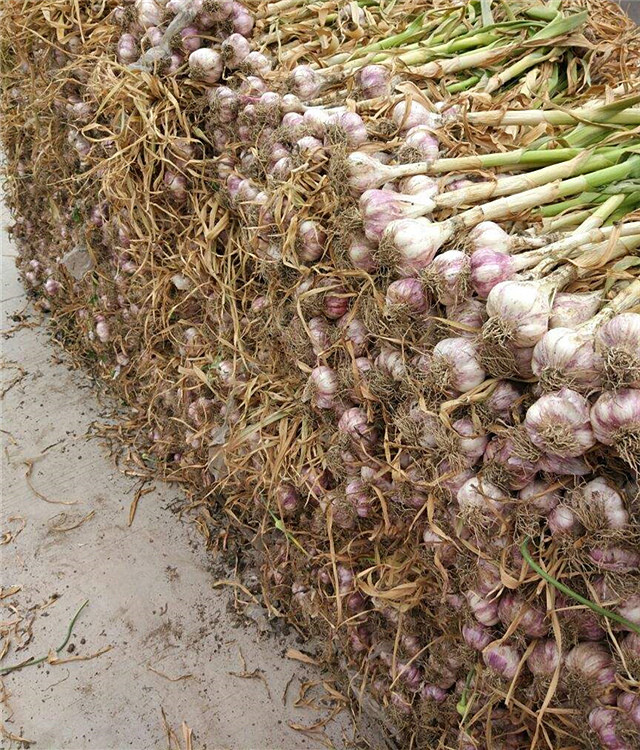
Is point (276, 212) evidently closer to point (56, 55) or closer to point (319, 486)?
point (319, 486)

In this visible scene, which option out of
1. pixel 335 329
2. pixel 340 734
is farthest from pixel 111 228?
pixel 340 734

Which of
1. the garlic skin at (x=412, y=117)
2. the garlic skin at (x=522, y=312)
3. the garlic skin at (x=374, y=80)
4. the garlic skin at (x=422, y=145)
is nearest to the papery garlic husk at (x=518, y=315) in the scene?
the garlic skin at (x=522, y=312)

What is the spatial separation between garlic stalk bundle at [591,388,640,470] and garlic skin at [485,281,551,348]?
124 mm

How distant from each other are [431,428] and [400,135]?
0.57 metres

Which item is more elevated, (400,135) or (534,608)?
(400,135)

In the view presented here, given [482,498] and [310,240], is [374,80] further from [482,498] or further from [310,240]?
[482,498]

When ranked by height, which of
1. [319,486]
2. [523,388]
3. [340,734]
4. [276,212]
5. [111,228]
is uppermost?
[276,212]

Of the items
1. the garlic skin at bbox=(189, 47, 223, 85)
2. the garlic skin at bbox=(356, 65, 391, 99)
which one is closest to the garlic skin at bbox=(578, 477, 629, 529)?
the garlic skin at bbox=(356, 65, 391, 99)

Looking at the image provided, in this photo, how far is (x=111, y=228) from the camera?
1.86 meters

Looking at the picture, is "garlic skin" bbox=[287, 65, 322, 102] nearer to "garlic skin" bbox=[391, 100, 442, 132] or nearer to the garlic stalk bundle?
"garlic skin" bbox=[391, 100, 442, 132]

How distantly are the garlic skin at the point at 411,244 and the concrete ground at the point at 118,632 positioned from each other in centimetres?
108

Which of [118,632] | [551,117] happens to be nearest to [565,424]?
[551,117]

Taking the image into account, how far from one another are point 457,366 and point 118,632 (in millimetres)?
1282

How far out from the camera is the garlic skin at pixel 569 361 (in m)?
0.78
